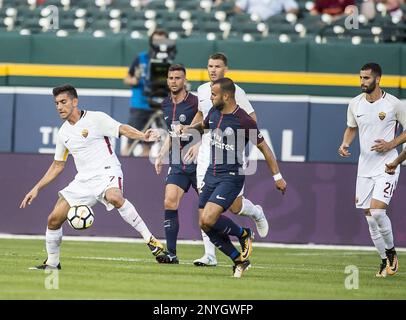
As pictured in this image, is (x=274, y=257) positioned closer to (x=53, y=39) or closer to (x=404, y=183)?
(x=404, y=183)

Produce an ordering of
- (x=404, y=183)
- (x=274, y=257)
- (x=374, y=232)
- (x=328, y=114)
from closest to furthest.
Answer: (x=374, y=232) → (x=274, y=257) → (x=404, y=183) → (x=328, y=114)

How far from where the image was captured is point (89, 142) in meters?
13.9

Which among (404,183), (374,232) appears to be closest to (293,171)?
(404,183)

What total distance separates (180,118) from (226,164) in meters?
2.03

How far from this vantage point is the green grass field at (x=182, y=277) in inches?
445

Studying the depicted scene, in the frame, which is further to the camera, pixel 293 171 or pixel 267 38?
pixel 267 38

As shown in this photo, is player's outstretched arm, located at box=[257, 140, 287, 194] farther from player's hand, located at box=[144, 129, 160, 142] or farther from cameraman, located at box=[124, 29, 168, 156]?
cameraman, located at box=[124, 29, 168, 156]

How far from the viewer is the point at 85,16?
2345cm

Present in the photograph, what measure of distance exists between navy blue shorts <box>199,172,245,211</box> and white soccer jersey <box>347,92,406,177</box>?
1.73 metres

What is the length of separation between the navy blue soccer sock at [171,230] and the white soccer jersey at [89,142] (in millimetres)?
1326

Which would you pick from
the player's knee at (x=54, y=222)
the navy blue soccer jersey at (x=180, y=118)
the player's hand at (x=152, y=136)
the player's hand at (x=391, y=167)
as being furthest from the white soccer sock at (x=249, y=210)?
the player's knee at (x=54, y=222)

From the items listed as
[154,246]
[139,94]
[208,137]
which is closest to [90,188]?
[154,246]
